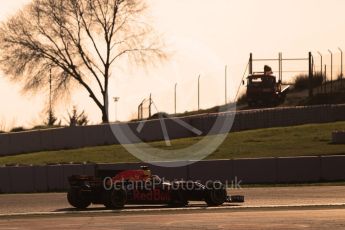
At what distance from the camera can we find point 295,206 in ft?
87.9

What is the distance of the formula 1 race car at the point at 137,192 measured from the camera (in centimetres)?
2766

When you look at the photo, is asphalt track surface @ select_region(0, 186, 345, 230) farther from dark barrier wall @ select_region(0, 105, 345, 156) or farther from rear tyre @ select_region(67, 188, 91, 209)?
dark barrier wall @ select_region(0, 105, 345, 156)

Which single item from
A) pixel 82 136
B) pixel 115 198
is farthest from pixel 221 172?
pixel 82 136

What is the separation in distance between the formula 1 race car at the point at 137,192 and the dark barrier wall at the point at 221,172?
6.93 metres

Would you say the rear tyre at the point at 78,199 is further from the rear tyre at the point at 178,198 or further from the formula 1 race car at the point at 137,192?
the rear tyre at the point at 178,198

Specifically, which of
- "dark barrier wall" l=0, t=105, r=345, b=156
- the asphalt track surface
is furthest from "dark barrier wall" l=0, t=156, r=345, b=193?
"dark barrier wall" l=0, t=105, r=345, b=156

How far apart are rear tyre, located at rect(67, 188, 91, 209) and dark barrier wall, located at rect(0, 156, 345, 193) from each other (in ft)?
22.5

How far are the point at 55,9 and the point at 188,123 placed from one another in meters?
23.1

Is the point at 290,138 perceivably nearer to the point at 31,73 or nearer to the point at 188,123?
the point at 188,123

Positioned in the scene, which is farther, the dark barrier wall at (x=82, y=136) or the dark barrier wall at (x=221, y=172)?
the dark barrier wall at (x=82, y=136)

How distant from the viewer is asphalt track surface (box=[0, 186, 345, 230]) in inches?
892

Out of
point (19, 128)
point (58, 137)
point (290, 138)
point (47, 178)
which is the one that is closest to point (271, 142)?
point (290, 138)

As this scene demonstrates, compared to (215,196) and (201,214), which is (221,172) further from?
(201,214)

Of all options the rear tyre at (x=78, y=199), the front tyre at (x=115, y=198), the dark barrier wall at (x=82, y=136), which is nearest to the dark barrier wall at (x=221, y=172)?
the rear tyre at (x=78, y=199)
